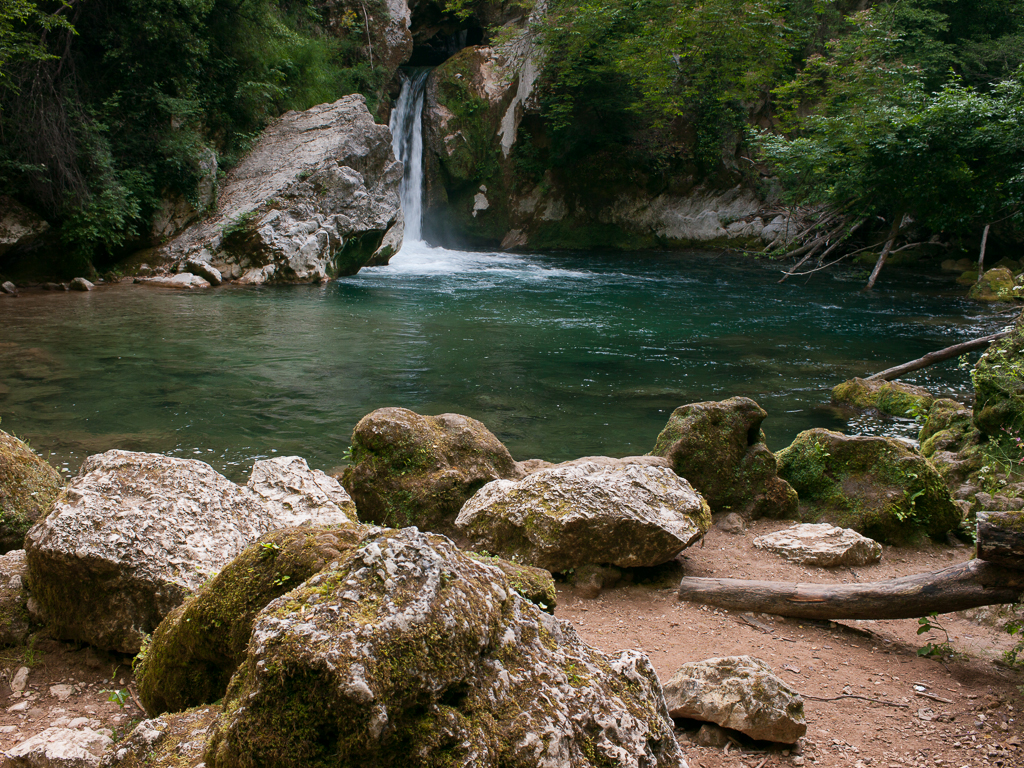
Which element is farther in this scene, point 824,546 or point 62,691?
point 824,546

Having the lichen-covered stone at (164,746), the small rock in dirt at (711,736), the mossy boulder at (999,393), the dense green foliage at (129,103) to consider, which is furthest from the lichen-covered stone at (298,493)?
the dense green foliage at (129,103)

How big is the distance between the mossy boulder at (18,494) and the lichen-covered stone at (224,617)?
74.9 inches

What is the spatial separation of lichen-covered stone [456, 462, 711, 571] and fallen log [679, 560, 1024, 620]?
37 cm

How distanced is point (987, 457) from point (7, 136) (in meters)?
18.5

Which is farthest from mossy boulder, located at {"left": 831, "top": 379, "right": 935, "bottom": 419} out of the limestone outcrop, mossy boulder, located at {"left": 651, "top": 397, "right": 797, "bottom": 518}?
the limestone outcrop

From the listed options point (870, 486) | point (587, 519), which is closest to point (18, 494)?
point (587, 519)

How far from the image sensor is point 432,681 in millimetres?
1644

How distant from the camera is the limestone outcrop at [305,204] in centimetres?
1819

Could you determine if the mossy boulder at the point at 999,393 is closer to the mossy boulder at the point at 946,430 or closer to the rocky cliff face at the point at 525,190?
the mossy boulder at the point at 946,430

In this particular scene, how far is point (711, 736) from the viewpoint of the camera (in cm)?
272

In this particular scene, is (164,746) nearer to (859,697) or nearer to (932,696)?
(859,697)

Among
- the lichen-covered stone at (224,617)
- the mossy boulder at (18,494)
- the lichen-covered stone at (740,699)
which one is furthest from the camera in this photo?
the mossy boulder at (18,494)

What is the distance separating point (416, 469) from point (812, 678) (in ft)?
10.2

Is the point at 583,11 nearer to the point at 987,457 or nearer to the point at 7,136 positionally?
the point at 7,136
